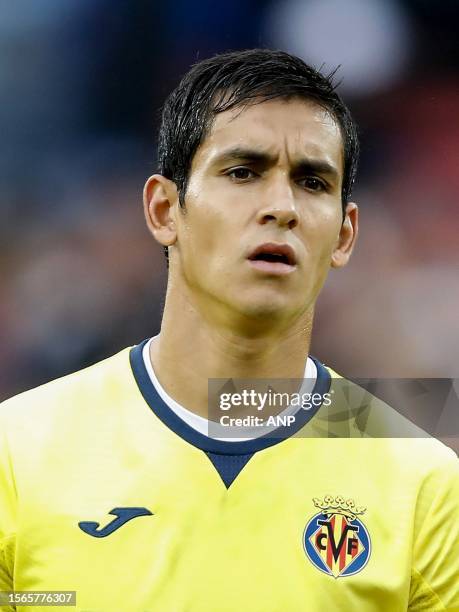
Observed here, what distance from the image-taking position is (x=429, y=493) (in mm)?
2689

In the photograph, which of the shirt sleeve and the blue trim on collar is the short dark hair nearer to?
the blue trim on collar

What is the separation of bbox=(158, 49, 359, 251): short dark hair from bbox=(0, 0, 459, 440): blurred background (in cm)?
252

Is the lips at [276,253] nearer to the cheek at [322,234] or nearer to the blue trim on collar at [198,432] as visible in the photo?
the cheek at [322,234]

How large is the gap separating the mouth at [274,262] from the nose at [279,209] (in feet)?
0.20

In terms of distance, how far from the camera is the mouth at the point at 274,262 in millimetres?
2576

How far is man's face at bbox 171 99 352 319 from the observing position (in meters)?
2.59

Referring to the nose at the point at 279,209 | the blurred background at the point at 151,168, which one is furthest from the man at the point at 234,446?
the blurred background at the point at 151,168

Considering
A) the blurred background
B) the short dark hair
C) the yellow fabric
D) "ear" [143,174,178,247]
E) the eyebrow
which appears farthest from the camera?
the blurred background

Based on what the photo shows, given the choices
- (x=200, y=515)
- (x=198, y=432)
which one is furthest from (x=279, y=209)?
(x=200, y=515)

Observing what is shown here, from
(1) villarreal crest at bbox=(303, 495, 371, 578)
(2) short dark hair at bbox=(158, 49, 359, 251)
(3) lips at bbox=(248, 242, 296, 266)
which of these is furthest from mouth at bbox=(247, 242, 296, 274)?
(1) villarreal crest at bbox=(303, 495, 371, 578)

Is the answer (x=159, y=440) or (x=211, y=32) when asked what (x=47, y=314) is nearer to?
(x=211, y=32)

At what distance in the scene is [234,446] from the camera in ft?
8.96

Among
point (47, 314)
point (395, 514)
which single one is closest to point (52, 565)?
point (395, 514)

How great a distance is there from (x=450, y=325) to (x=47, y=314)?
7.48 ft
